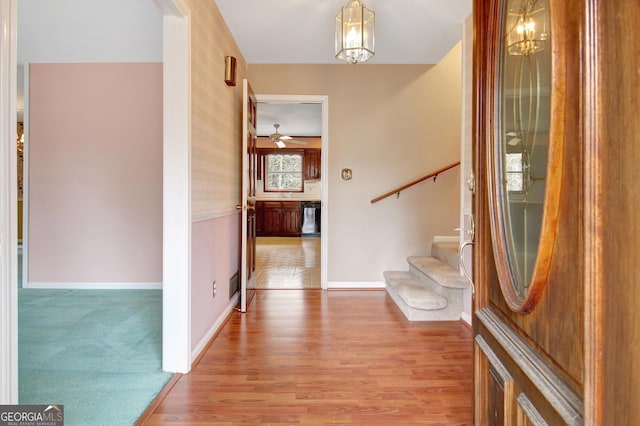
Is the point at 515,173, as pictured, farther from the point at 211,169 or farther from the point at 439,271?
the point at 439,271

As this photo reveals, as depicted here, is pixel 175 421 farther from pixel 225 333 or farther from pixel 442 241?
pixel 442 241

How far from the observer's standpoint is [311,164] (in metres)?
9.43

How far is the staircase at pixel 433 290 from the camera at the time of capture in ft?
9.73

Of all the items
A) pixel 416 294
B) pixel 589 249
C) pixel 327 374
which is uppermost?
pixel 589 249

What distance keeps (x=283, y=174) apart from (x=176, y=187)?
7509 mm

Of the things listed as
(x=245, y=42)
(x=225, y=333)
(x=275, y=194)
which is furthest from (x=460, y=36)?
(x=275, y=194)

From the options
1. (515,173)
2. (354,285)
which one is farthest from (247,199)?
(515,173)

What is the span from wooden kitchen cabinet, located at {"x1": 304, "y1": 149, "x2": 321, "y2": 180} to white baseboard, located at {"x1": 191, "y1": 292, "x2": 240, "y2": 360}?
6.30 metres

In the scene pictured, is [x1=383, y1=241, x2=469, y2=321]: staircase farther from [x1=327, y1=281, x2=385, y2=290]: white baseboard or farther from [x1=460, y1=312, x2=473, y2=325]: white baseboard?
[x1=327, y1=281, x2=385, y2=290]: white baseboard

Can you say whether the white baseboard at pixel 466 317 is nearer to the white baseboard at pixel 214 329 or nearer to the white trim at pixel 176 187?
→ the white baseboard at pixel 214 329

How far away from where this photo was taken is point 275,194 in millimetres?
9453

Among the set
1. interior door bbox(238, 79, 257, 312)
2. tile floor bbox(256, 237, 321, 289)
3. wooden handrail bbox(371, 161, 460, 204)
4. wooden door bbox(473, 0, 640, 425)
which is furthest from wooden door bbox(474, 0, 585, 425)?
tile floor bbox(256, 237, 321, 289)

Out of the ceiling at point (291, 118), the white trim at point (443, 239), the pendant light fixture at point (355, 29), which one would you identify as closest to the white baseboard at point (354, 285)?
the white trim at point (443, 239)

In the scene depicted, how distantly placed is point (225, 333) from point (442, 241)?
2601 mm
